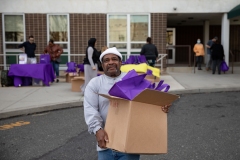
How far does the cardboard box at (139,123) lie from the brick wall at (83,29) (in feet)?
47.0

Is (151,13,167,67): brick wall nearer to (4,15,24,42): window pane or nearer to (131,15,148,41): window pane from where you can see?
(131,15,148,41): window pane

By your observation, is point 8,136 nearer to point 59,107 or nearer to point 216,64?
point 59,107

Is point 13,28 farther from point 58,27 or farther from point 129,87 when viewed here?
point 129,87

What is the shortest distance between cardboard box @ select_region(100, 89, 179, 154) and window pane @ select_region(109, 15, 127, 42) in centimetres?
1448

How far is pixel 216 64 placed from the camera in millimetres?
15617

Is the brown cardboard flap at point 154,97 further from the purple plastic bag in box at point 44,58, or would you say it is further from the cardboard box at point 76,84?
the purple plastic bag in box at point 44,58

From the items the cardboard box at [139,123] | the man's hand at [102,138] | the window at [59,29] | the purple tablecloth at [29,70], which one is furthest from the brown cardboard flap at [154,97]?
the window at [59,29]

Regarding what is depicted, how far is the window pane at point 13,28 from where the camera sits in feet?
54.3

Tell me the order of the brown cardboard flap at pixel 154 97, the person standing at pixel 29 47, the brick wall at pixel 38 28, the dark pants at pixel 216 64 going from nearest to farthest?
the brown cardboard flap at pixel 154 97
the person standing at pixel 29 47
the dark pants at pixel 216 64
the brick wall at pixel 38 28

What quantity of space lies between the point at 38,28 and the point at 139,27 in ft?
16.5

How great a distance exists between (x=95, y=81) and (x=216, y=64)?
45.0ft

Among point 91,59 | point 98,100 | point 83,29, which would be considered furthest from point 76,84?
point 98,100

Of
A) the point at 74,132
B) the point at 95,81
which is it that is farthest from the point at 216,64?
the point at 95,81

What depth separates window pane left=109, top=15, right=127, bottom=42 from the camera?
16.7 metres
